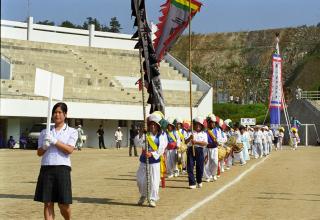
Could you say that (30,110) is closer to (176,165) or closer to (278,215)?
(176,165)

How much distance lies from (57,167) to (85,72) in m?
46.0

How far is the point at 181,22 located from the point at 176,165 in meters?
4.58

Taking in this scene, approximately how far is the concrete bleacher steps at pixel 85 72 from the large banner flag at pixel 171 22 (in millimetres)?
21912

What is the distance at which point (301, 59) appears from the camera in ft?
357

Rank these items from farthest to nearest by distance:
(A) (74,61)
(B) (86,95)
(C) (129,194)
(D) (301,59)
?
(D) (301,59) < (A) (74,61) < (B) (86,95) < (C) (129,194)

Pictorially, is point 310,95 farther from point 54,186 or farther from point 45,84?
point 54,186

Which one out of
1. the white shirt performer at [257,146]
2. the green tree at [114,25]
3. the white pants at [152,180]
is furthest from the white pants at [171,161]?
the green tree at [114,25]

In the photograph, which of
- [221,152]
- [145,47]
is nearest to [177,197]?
[145,47]

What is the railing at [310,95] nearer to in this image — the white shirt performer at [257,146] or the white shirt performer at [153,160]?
the white shirt performer at [257,146]

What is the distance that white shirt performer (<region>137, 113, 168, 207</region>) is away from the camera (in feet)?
41.2

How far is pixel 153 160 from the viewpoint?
12.7 meters

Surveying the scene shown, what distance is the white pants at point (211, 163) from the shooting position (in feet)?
61.4

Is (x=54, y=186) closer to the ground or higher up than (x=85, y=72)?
closer to the ground

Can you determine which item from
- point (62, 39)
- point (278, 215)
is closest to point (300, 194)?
point (278, 215)
